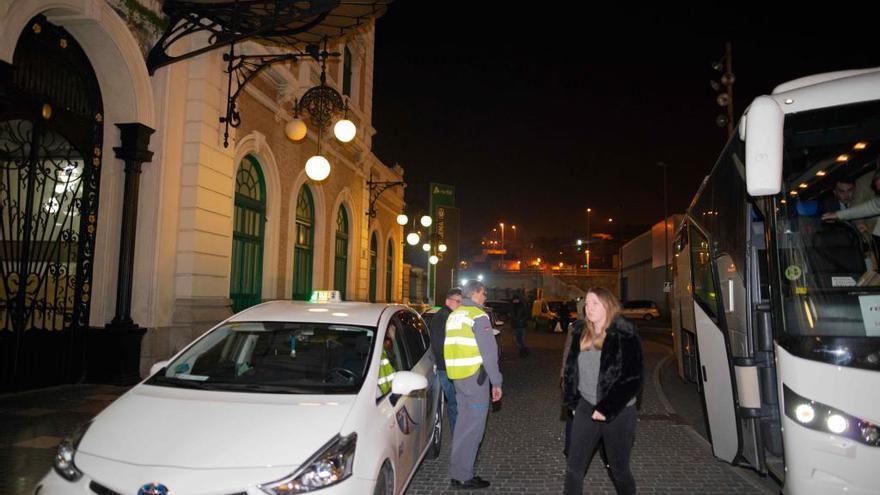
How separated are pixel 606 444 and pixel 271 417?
90.6 inches

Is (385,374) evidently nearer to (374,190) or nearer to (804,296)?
(804,296)

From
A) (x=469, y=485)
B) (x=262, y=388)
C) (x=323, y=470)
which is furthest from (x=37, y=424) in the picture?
(x=323, y=470)

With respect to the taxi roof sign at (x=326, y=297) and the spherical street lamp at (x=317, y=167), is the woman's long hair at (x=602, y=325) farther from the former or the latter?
the spherical street lamp at (x=317, y=167)

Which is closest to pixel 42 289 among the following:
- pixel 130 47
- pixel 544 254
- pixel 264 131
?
pixel 130 47

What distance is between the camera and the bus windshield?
3.95 meters

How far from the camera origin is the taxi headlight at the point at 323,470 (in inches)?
120

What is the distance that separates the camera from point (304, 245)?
1580 cm

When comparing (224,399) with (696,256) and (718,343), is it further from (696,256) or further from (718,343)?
(696,256)

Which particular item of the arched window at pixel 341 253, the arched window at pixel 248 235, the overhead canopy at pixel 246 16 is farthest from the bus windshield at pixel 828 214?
the arched window at pixel 341 253

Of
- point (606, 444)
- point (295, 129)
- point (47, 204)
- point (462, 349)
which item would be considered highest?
point (295, 129)

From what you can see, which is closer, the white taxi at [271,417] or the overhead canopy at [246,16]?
the white taxi at [271,417]

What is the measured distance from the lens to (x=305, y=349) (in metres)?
4.76

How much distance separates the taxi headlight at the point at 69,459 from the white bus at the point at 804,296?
4.36m

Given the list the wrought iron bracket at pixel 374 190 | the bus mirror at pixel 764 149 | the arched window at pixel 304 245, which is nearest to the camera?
the bus mirror at pixel 764 149
